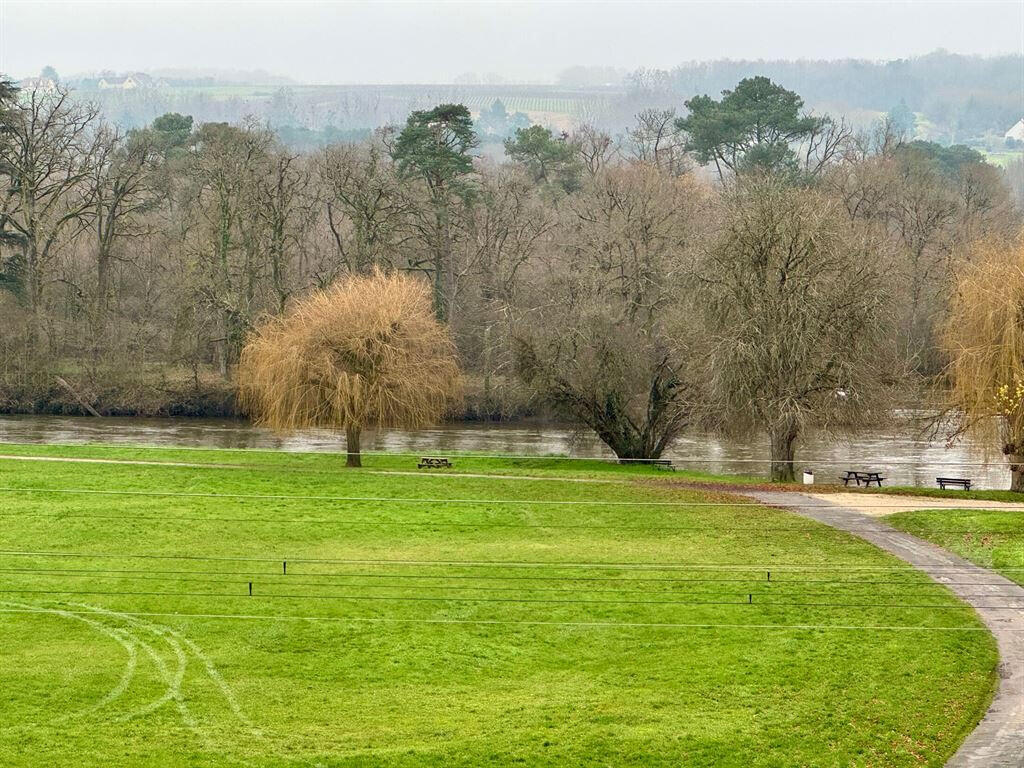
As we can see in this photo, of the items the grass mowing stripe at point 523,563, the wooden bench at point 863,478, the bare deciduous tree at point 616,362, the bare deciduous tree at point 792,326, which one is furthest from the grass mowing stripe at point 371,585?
the bare deciduous tree at point 616,362

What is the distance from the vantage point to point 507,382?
67.7m

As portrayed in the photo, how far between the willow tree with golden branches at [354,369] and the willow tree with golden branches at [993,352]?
19.2 metres

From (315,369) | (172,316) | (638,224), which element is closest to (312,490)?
(315,369)

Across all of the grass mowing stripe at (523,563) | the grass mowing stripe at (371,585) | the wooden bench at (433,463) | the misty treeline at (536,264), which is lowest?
the grass mowing stripe at (371,585)

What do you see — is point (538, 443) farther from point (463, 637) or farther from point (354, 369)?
point (463, 637)

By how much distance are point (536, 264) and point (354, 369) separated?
37.8 metres

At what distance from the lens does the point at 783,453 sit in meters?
52.8

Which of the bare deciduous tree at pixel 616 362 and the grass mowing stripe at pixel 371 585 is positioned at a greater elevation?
the bare deciduous tree at pixel 616 362

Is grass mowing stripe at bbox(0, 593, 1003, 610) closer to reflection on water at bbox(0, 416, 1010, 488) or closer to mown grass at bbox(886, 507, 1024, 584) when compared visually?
mown grass at bbox(886, 507, 1024, 584)

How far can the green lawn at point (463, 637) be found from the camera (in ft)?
84.1

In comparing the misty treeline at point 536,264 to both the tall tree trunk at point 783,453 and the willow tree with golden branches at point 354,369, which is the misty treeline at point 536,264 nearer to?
the tall tree trunk at point 783,453

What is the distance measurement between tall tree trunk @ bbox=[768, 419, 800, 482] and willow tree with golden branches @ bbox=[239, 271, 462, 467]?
500 inches

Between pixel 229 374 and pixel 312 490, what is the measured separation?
119ft

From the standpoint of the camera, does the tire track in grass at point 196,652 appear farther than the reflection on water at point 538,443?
No
